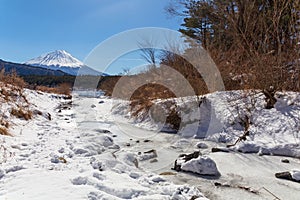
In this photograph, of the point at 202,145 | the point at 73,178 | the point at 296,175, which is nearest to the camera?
the point at 73,178

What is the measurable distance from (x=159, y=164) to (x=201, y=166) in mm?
688

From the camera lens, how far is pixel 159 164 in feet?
11.8

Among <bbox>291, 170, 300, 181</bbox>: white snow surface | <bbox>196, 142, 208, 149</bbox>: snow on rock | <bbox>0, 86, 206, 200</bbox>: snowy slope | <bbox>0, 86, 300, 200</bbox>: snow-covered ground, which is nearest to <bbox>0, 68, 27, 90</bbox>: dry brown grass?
<bbox>0, 86, 300, 200</bbox>: snow-covered ground

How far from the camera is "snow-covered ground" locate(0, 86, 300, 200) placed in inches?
89.0

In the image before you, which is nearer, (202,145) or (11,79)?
(202,145)

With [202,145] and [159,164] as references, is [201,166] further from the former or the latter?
[202,145]

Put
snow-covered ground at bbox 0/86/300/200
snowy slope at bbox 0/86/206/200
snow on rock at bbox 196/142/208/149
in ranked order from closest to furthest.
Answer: snowy slope at bbox 0/86/206/200 → snow-covered ground at bbox 0/86/300/200 → snow on rock at bbox 196/142/208/149

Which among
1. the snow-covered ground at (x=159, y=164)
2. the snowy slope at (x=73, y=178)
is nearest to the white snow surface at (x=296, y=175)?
the snow-covered ground at (x=159, y=164)

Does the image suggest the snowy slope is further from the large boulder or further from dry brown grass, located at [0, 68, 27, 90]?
dry brown grass, located at [0, 68, 27, 90]

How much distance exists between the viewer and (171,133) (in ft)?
21.1

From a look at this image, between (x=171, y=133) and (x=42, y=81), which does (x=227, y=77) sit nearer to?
(x=171, y=133)

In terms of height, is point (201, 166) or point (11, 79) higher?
point (11, 79)

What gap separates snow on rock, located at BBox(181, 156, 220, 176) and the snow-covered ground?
13 mm

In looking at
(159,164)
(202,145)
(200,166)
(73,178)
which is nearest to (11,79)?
(202,145)
